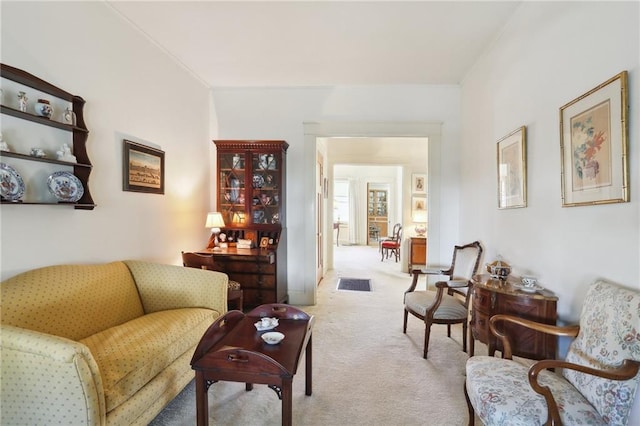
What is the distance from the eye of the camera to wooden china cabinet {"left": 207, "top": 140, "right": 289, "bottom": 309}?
3854 millimetres

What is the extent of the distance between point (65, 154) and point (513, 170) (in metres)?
3.61

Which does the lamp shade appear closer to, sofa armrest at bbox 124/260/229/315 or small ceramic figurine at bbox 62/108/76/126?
sofa armrest at bbox 124/260/229/315

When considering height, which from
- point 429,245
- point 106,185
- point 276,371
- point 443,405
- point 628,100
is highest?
point 628,100

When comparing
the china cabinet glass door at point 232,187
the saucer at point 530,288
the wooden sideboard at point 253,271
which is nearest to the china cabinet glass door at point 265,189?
the china cabinet glass door at point 232,187

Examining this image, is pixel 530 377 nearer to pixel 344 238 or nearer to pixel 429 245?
pixel 429 245

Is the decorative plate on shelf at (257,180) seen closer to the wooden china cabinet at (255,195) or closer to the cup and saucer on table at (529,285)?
the wooden china cabinet at (255,195)

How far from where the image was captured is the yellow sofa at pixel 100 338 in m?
1.29

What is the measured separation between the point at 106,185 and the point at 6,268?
915mm

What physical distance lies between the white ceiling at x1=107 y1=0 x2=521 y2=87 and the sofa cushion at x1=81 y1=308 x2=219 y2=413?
2.62 metres

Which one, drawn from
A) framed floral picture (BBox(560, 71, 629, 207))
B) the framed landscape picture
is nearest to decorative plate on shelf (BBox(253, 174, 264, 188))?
the framed landscape picture

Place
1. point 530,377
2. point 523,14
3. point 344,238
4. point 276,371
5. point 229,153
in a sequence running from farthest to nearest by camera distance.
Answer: point 344,238
point 229,153
point 523,14
point 276,371
point 530,377

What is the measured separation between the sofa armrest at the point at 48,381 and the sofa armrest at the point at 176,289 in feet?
3.73

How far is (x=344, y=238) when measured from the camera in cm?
1120

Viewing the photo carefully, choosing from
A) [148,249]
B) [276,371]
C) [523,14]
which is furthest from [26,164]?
[523,14]
